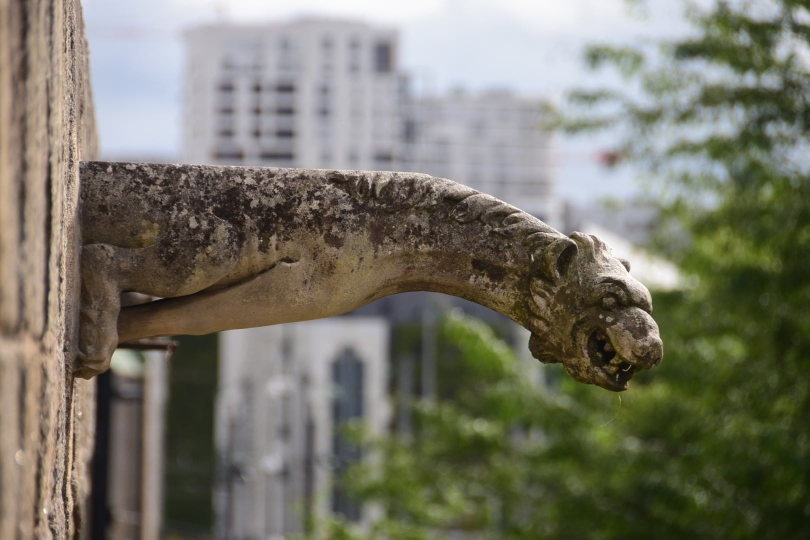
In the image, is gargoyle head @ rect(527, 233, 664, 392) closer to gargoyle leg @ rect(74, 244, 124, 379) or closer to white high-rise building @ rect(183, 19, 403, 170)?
gargoyle leg @ rect(74, 244, 124, 379)

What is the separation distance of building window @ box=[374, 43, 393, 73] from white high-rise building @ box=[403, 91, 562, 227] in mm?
1802

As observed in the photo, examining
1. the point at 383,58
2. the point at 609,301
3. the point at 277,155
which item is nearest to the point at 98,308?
the point at 609,301

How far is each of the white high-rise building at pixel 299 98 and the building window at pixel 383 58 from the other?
48 mm

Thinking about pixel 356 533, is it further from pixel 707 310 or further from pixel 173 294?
pixel 173 294

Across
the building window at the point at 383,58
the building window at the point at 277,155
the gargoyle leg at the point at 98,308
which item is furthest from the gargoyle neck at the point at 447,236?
the building window at the point at 383,58

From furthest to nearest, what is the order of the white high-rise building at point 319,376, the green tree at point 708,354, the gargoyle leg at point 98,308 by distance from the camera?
the white high-rise building at point 319,376, the green tree at point 708,354, the gargoyle leg at point 98,308

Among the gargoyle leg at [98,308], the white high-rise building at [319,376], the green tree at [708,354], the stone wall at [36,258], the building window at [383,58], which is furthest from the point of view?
the building window at [383,58]

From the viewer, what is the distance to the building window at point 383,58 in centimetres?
3706

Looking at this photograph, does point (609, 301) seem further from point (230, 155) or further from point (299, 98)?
point (299, 98)

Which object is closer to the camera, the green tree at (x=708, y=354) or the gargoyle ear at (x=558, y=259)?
the gargoyle ear at (x=558, y=259)

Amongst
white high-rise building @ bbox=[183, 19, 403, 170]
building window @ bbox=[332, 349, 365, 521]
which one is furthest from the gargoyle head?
building window @ bbox=[332, 349, 365, 521]

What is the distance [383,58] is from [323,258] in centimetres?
3562

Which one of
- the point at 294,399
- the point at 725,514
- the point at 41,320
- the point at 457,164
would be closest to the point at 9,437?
the point at 41,320

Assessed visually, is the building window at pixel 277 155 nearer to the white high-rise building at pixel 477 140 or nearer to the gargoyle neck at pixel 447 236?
the white high-rise building at pixel 477 140
